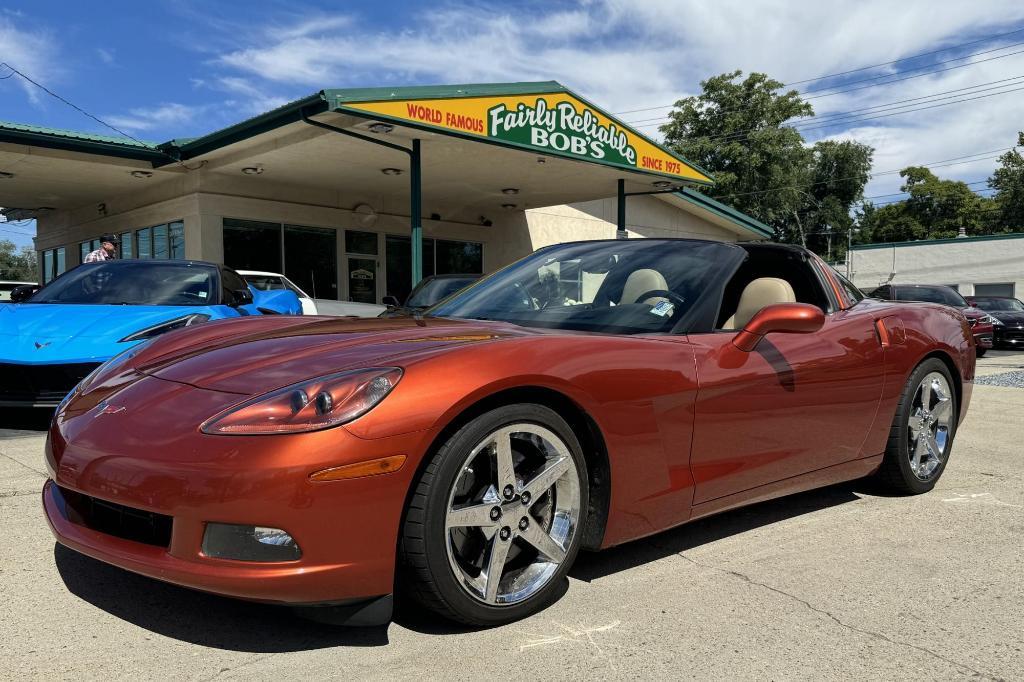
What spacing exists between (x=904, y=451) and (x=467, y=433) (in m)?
2.70

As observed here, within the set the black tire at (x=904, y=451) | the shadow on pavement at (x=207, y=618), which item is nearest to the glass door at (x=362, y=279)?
the black tire at (x=904, y=451)

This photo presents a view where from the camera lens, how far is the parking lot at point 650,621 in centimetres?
215

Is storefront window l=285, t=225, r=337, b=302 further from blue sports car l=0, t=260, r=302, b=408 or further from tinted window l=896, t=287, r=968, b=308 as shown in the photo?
tinted window l=896, t=287, r=968, b=308

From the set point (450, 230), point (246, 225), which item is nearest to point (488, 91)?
point (246, 225)

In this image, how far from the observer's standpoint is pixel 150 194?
1750 cm

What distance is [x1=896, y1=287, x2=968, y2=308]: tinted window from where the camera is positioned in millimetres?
15867

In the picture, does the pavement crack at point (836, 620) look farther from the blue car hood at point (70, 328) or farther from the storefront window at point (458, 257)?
the storefront window at point (458, 257)

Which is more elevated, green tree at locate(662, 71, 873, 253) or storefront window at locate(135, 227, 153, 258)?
green tree at locate(662, 71, 873, 253)

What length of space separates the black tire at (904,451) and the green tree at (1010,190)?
60804 mm

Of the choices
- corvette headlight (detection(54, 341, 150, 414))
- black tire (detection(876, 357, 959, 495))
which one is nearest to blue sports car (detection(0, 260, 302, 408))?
corvette headlight (detection(54, 341, 150, 414))

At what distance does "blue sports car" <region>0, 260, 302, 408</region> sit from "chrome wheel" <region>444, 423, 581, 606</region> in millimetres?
2697

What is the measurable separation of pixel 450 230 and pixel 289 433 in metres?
19.1

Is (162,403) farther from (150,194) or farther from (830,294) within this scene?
(150,194)

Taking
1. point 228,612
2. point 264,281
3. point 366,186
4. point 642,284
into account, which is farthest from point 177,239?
point 228,612
